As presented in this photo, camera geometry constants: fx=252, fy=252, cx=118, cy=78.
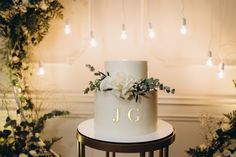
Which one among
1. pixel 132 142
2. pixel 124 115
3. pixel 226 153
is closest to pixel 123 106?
pixel 124 115

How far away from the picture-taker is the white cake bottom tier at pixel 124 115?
4.55 feet

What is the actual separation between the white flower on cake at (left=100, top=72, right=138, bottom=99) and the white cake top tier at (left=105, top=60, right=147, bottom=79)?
0.10 feet

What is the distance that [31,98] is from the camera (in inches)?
89.9

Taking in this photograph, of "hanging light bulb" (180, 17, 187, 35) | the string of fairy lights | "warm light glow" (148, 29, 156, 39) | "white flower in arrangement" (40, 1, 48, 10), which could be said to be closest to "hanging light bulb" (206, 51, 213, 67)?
the string of fairy lights

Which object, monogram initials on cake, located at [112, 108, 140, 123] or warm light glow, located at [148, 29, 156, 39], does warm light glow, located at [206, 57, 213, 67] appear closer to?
warm light glow, located at [148, 29, 156, 39]

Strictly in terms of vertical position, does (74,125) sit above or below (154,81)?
below

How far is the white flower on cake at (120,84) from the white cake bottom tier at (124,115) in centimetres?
3

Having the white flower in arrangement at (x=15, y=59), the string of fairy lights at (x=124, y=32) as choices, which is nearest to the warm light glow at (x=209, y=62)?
the string of fairy lights at (x=124, y=32)

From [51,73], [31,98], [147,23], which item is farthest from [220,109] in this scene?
[31,98]

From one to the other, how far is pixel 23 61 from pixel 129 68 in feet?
3.94

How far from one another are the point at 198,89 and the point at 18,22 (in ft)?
5.07

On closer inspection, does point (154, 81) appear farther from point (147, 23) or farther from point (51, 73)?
point (51, 73)

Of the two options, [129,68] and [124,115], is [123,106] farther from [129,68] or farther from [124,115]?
[129,68]

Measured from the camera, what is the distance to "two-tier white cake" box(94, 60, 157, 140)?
4.55 ft
